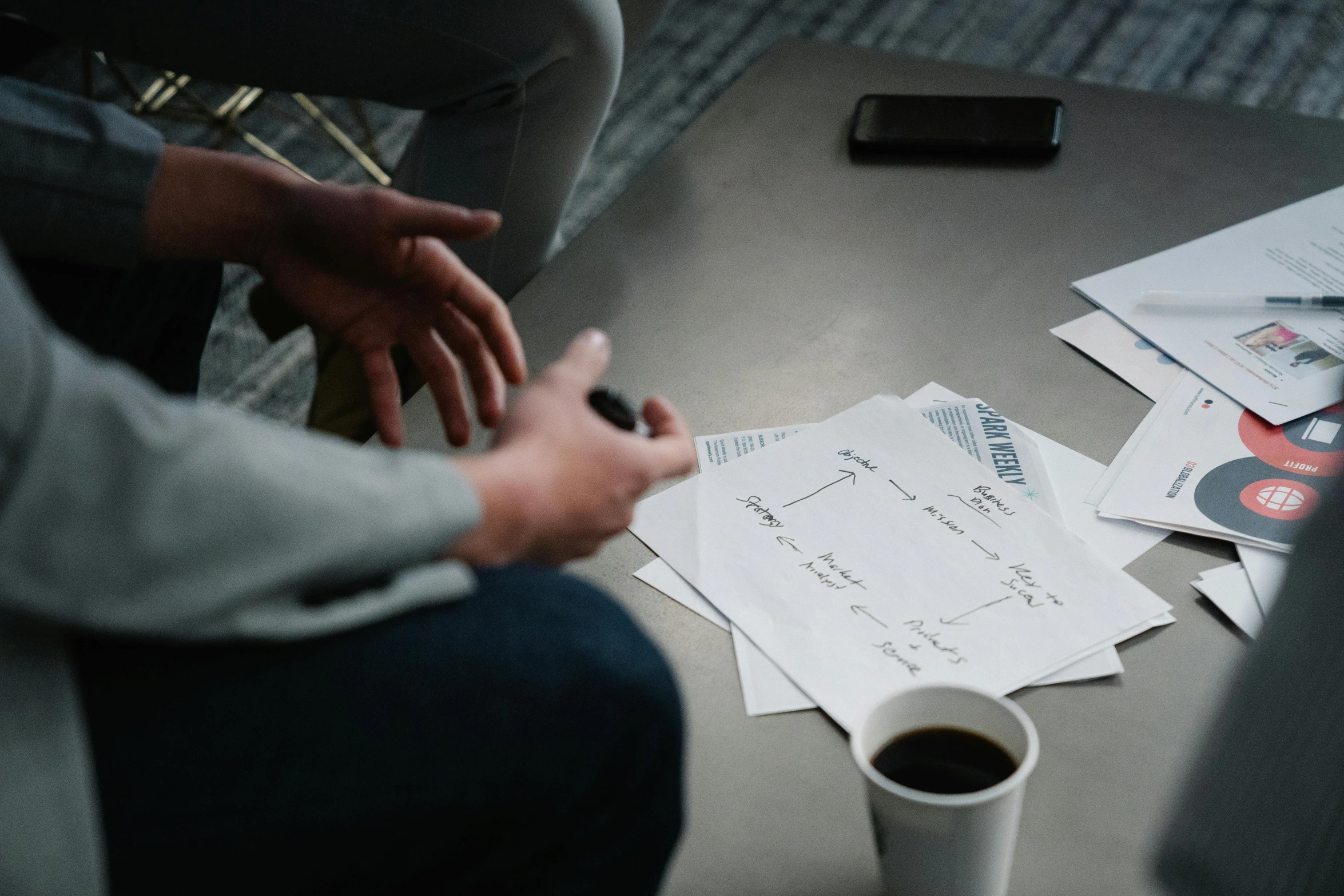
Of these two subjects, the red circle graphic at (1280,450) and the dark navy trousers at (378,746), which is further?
the red circle graphic at (1280,450)

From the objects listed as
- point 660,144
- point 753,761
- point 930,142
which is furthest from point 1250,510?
point 660,144

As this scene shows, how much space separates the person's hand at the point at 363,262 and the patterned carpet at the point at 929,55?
1002 mm

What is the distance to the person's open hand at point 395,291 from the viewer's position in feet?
2.51

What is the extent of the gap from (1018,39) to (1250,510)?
171cm

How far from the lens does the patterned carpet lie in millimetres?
2021

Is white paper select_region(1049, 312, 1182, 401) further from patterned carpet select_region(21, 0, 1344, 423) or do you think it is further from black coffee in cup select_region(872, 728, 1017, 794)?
patterned carpet select_region(21, 0, 1344, 423)

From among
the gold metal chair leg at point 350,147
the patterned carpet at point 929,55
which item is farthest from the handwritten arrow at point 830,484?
the gold metal chair leg at point 350,147

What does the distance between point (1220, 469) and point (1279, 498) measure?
41mm

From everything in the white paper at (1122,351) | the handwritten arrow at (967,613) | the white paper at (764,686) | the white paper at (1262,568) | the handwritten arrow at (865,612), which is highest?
the white paper at (1122,351)

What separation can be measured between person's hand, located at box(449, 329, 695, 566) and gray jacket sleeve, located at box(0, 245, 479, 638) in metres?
0.05

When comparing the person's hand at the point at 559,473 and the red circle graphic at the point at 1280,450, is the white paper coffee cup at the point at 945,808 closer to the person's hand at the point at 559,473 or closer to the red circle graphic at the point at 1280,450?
the person's hand at the point at 559,473

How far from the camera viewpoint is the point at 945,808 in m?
0.49

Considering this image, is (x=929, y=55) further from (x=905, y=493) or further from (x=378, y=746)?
(x=378, y=746)

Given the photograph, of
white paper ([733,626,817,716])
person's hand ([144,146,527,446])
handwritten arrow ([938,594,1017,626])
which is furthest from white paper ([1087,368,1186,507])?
person's hand ([144,146,527,446])
